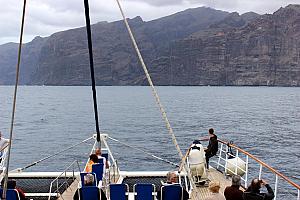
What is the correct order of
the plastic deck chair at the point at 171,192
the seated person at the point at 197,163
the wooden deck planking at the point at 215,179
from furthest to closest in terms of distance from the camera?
the seated person at the point at 197,163 < the wooden deck planking at the point at 215,179 < the plastic deck chair at the point at 171,192

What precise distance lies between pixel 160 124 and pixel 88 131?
12.5 m

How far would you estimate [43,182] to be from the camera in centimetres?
1576

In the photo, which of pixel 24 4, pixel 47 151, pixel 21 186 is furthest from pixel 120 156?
pixel 24 4

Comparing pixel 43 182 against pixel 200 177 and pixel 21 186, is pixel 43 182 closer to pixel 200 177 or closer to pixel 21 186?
pixel 21 186

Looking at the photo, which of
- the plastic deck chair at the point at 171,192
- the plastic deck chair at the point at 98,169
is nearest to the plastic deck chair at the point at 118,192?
the plastic deck chair at the point at 171,192

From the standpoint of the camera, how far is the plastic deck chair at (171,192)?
9.53m

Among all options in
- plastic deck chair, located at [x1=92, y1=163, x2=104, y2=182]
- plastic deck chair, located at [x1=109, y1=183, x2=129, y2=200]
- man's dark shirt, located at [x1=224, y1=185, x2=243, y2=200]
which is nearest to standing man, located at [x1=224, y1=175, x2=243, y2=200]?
man's dark shirt, located at [x1=224, y1=185, x2=243, y2=200]

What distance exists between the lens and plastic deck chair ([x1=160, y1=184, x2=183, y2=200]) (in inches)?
375


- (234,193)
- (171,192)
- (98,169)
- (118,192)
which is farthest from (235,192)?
(98,169)

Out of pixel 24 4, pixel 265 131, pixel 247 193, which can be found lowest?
pixel 265 131

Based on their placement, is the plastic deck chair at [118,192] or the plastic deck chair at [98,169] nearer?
the plastic deck chair at [118,192]

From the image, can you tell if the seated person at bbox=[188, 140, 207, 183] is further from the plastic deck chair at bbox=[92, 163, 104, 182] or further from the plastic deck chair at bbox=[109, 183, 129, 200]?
the plastic deck chair at bbox=[109, 183, 129, 200]

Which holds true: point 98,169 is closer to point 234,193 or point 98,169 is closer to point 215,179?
point 215,179

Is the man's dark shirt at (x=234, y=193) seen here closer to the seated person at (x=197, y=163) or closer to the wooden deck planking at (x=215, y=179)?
the wooden deck planking at (x=215, y=179)
